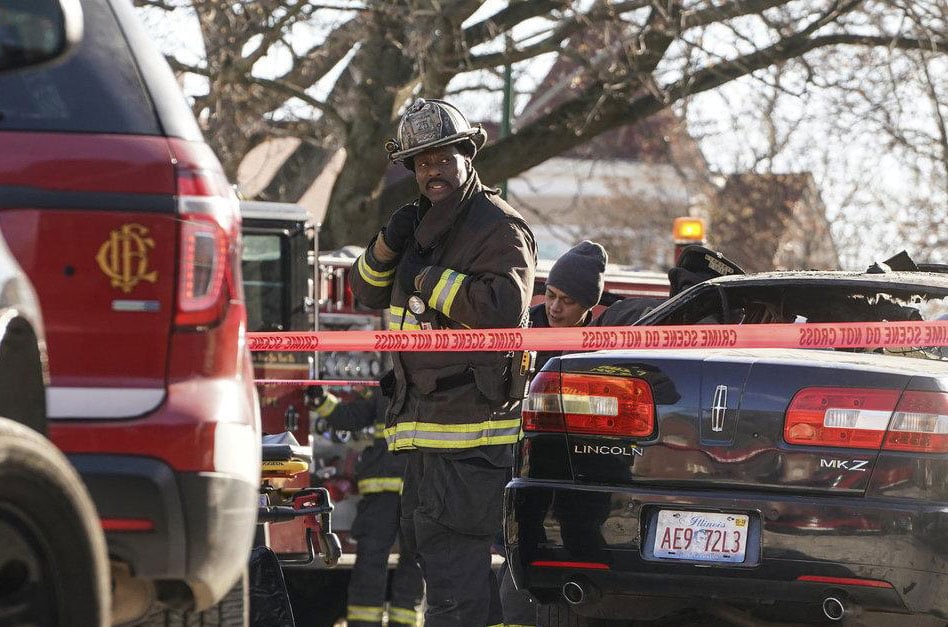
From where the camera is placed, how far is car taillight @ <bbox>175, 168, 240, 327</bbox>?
12.3 ft

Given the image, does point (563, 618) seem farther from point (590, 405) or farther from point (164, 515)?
point (164, 515)

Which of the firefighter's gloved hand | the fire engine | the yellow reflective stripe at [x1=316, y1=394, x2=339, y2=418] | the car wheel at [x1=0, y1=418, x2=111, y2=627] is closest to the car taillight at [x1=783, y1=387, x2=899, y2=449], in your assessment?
the car wheel at [x1=0, y1=418, x2=111, y2=627]

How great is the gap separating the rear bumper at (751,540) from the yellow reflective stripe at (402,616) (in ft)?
8.46

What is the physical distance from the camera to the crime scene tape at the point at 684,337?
17.9 feet

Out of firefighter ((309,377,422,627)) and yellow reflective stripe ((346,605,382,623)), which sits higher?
firefighter ((309,377,422,627))

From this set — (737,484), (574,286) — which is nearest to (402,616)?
(574,286)

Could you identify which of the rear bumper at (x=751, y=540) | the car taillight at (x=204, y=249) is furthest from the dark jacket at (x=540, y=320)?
the car taillight at (x=204, y=249)

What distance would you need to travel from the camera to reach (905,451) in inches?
195

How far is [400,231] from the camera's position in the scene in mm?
5812

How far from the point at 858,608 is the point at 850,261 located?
96.6ft

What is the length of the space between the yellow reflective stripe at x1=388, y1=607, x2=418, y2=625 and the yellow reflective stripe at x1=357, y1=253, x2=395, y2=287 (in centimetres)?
254

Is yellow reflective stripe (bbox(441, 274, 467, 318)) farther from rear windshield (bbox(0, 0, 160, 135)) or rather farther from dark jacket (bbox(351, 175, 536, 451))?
rear windshield (bbox(0, 0, 160, 135))

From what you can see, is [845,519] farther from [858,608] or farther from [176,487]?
[176,487]

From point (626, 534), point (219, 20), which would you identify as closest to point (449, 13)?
point (219, 20)
